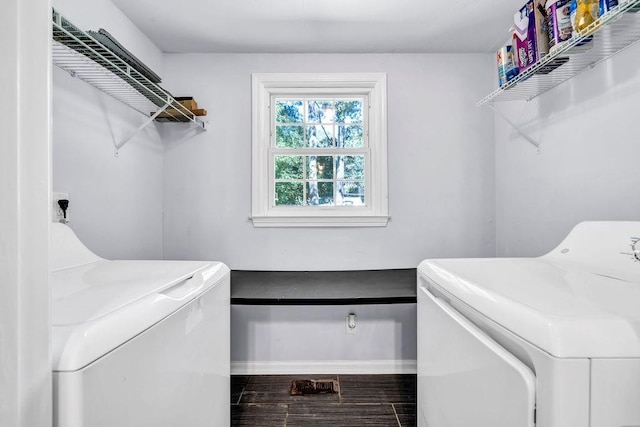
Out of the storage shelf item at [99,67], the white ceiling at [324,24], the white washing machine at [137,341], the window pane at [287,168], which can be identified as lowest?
the white washing machine at [137,341]

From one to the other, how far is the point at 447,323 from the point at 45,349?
94 cm

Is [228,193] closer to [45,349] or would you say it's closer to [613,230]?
[45,349]

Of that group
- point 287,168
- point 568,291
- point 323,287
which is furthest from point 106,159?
point 568,291

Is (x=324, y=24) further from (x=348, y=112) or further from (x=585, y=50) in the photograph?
(x=585, y=50)

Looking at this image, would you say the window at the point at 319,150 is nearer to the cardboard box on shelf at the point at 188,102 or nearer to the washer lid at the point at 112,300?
the cardboard box on shelf at the point at 188,102

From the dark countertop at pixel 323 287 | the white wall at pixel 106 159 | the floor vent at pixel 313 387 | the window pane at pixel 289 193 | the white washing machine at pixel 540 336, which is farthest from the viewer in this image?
the window pane at pixel 289 193

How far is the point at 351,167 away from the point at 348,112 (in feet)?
1.36

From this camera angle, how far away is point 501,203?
2.22 metres

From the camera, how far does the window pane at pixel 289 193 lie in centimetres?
238

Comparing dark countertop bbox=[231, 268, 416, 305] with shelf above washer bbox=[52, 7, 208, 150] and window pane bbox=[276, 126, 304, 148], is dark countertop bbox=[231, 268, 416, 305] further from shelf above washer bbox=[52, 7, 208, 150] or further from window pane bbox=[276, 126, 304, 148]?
shelf above washer bbox=[52, 7, 208, 150]

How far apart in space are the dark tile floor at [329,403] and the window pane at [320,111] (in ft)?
6.06

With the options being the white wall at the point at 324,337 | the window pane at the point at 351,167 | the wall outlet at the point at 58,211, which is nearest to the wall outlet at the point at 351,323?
the white wall at the point at 324,337

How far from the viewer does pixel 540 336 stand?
568mm

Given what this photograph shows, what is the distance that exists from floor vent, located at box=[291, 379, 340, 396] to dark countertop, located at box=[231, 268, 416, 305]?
69 centimetres
